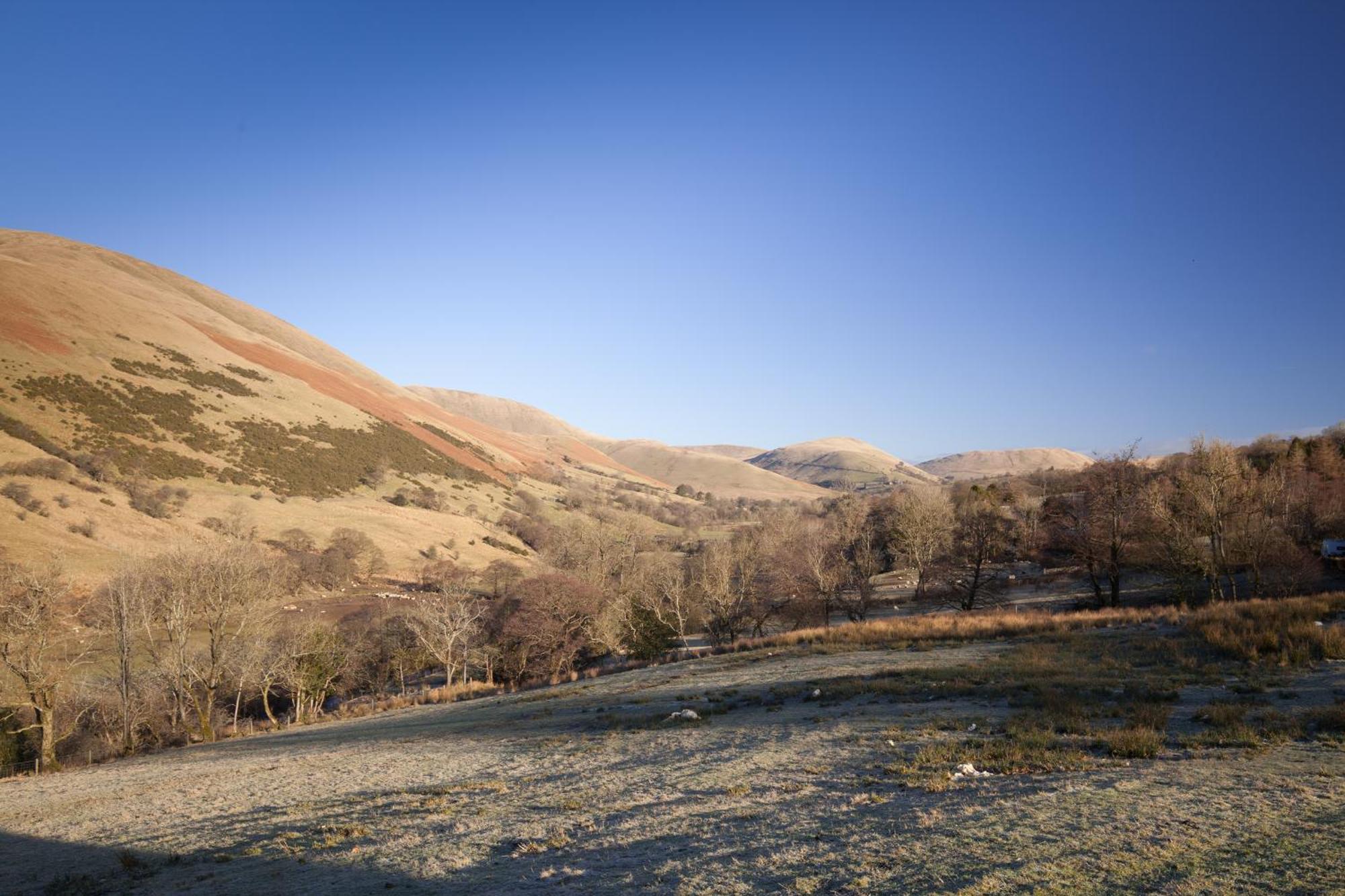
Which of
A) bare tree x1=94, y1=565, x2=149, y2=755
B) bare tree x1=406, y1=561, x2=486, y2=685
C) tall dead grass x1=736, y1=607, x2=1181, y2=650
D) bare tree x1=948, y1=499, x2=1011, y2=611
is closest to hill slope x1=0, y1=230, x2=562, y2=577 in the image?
bare tree x1=94, y1=565, x2=149, y2=755

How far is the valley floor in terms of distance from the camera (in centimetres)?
757

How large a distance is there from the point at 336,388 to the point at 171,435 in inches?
2377

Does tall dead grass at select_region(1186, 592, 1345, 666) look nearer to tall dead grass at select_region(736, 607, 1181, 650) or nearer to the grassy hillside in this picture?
tall dead grass at select_region(736, 607, 1181, 650)

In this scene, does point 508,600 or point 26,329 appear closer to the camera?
point 508,600

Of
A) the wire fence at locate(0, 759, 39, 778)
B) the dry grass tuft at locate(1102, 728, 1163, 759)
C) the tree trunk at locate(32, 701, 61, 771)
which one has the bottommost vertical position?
the wire fence at locate(0, 759, 39, 778)

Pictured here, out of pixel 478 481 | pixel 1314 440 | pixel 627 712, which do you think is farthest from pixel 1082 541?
pixel 478 481

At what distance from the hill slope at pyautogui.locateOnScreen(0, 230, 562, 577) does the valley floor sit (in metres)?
51.6

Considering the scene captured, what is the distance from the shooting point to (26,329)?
3450 inches

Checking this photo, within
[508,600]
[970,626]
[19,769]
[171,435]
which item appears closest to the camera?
[19,769]

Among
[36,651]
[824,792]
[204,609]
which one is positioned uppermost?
[204,609]

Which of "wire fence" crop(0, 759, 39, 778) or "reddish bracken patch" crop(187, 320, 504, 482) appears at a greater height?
"reddish bracken patch" crop(187, 320, 504, 482)

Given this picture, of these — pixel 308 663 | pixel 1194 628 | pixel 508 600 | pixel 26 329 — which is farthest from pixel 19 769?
pixel 26 329

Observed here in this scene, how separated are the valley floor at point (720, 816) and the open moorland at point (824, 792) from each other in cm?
6

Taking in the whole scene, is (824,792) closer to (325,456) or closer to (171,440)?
(171,440)
